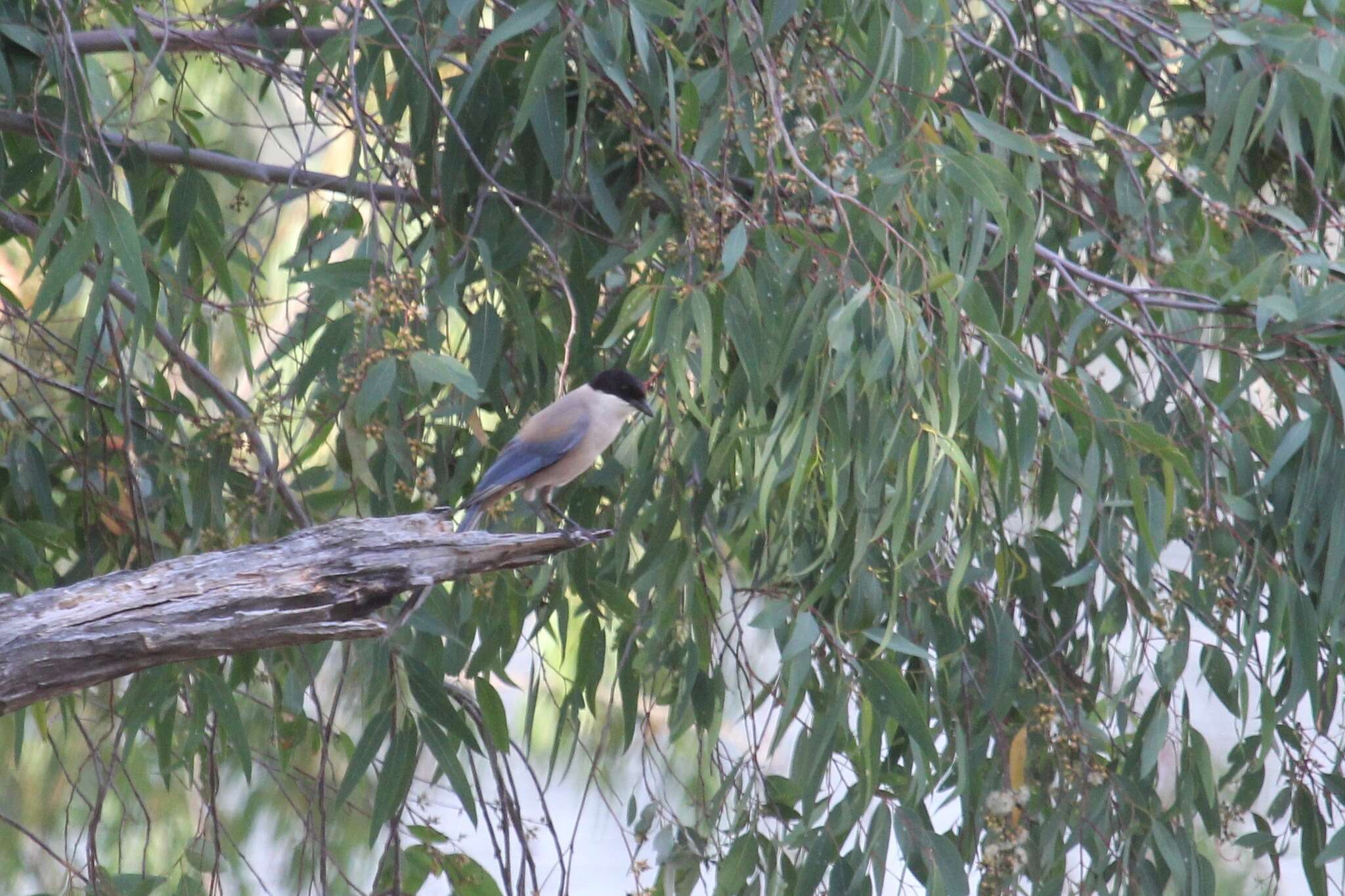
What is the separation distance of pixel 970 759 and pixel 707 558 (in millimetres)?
530

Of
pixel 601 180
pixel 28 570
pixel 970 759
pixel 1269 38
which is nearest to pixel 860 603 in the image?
pixel 970 759

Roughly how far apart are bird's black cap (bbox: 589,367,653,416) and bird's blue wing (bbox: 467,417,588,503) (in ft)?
0.36

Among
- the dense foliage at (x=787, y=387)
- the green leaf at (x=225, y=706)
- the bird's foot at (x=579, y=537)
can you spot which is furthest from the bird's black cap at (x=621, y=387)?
the green leaf at (x=225, y=706)

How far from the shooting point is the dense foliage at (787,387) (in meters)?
2.05

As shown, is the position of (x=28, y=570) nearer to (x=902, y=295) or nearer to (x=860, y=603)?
(x=860, y=603)

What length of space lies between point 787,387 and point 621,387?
0.49 m

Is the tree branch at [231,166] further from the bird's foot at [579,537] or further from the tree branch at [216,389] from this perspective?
the bird's foot at [579,537]

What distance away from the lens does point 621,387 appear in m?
2.56

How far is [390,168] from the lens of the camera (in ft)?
7.54

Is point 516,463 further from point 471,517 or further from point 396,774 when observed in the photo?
point 396,774

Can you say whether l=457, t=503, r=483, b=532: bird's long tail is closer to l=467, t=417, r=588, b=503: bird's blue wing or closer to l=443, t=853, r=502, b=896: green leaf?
l=467, t=417, r=588, b=503: bird's blue wing

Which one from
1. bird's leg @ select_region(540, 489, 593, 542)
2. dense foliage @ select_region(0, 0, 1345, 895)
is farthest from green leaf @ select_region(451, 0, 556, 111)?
bird's leg @ select_region(540, 489, 593, 542)

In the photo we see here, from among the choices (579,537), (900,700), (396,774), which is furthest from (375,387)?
(900,700)

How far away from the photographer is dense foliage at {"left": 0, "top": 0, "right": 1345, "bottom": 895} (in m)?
2.05
